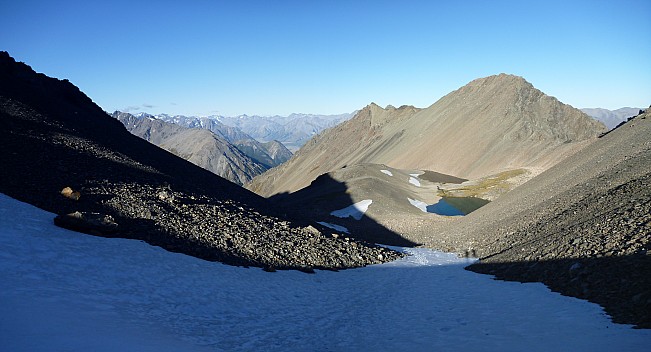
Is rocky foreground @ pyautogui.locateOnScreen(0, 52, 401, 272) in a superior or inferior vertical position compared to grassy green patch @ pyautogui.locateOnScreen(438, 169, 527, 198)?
inferior

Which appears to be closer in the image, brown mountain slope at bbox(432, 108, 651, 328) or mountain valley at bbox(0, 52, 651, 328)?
brown mountain slope at bbox(432, 108, 651, 328)

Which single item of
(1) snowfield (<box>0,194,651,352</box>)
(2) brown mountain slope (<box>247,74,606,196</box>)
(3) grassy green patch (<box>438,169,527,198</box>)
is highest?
(2) brown mountain slope (<box>247,74,606,196</box>)

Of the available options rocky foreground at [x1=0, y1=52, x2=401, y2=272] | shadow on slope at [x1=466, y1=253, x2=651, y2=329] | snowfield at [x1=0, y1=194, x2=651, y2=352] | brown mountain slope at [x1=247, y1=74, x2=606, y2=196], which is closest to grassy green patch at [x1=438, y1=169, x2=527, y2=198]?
brown mountain slope at [x1=247, y1=74, x2=606, y2=196]

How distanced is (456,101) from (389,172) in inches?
4051

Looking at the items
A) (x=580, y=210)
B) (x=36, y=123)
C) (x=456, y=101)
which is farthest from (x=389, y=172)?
(x=456, y=101)

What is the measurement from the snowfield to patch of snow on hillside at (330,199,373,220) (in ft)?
112

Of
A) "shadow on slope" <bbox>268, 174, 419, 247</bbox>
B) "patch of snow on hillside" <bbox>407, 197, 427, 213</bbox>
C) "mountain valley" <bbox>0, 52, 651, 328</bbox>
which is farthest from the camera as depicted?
"patch of snow on hillside" <bbox>407, 197, 427, 213</bbox>

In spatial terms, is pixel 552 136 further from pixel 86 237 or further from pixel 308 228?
pixel 86 237

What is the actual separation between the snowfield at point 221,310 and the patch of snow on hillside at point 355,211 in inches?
1341

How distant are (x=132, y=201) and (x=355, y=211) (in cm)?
3761

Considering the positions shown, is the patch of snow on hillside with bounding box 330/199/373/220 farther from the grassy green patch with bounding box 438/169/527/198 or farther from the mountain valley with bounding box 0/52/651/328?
the grassy green patch with bounding box 438/169/527/198

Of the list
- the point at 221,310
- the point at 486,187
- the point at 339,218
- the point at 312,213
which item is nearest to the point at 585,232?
the point at 221,310

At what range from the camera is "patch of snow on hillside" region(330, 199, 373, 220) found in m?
53.9

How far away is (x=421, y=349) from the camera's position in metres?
12.3
